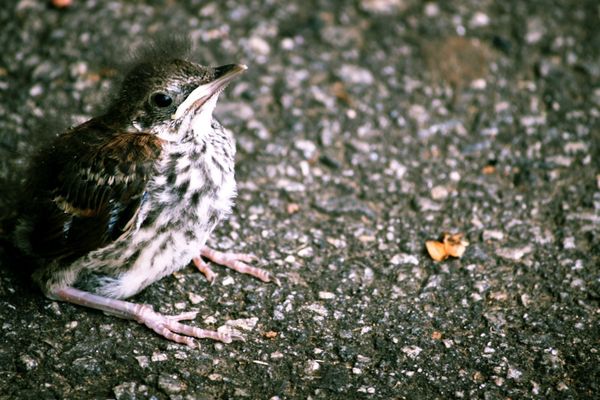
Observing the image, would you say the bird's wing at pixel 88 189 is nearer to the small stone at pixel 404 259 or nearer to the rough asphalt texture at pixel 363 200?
the rough asphalt texture at pixel 363 200

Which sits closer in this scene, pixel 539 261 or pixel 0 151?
pixel 539 261

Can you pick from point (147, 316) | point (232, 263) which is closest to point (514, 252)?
point (232, 263)

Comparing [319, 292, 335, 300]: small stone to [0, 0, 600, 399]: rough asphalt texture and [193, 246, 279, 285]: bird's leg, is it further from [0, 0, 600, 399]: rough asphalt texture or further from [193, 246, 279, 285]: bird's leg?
[193, 246, 279, 285]: bird's leg

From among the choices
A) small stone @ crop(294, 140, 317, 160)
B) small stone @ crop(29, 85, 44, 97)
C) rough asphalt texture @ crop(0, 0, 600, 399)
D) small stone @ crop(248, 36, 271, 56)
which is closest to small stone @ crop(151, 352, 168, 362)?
rough asphalt texture @ crop(0, 0, 600, 399)

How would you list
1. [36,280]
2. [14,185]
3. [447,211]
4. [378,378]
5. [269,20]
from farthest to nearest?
[269,20] < [447,211] < [14,185] < [36,280] < [378,378]

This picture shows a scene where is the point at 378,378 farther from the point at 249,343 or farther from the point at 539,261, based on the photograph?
the point at 539,261

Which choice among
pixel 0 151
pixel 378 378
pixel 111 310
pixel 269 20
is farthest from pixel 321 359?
pixel 269 20
